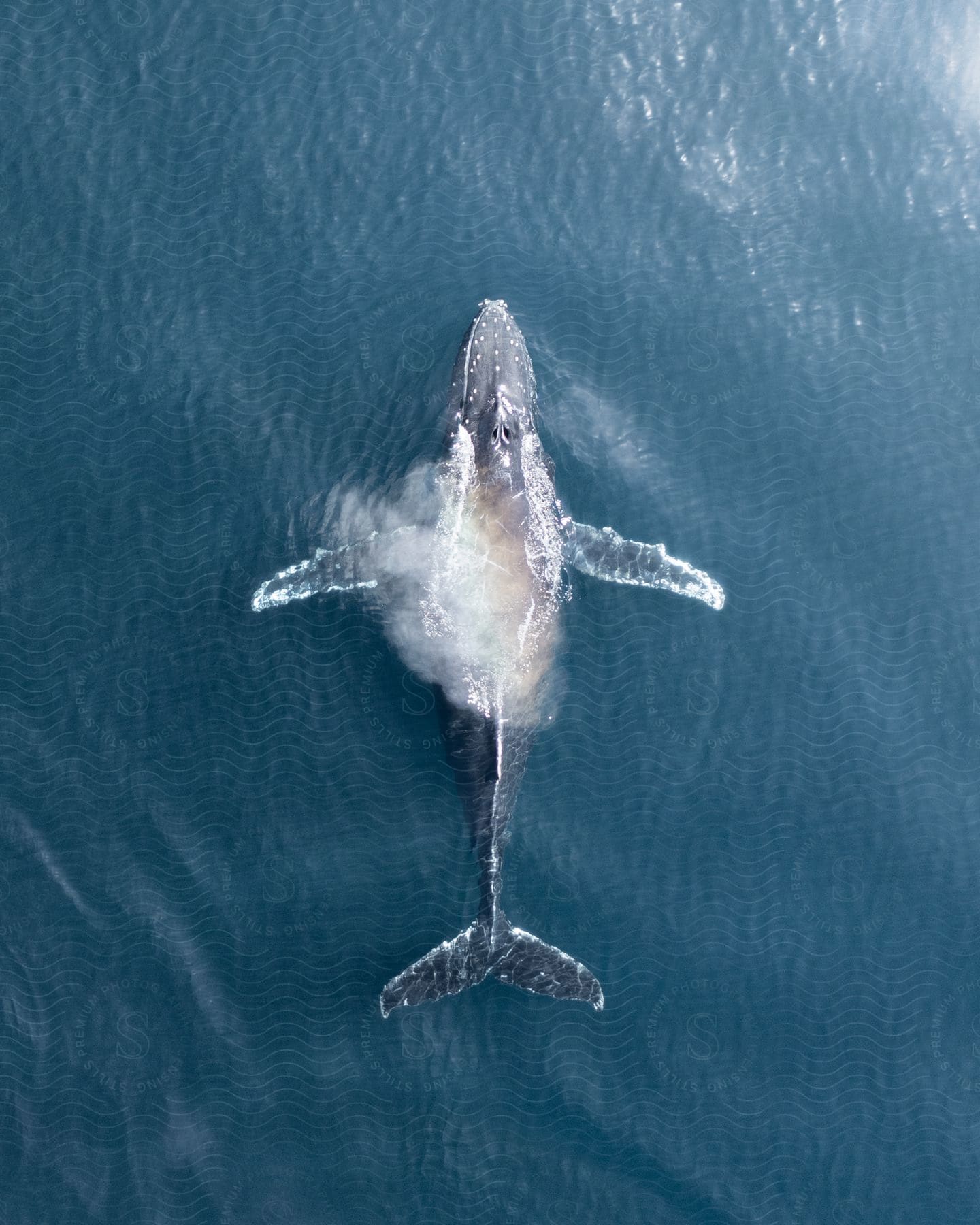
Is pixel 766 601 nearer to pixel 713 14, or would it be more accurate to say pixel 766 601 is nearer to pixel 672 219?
pixel 672 219

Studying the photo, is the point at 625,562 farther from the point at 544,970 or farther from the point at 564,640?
the point at 544,970

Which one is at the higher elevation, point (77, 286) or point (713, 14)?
point (713, 14)

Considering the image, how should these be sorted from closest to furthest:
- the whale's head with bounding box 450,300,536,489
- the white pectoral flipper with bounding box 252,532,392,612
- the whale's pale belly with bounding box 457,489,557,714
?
the whale's pale belly with bounding box 457,489,557,714
the whale's head with bounding box 450,300,536,489
the white pectoral flipper with bounding box 252,532,392,612

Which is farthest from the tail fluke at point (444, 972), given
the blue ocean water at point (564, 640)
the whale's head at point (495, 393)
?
the whale's head at point (495, 393)

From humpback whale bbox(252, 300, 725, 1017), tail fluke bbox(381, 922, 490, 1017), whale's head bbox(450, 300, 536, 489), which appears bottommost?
tail fluke bbox(381, 922, 490, 1017)

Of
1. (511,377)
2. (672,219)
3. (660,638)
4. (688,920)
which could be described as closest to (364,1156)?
(688,920)

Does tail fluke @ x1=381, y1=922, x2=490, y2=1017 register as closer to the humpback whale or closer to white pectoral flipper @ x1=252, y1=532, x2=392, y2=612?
the humpback whale

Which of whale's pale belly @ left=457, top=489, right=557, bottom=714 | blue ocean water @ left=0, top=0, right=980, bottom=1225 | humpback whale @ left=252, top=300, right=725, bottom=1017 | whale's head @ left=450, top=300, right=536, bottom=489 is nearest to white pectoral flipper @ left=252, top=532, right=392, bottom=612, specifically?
humpback whale @ left=252, top=300, right=725, bottom=1017
